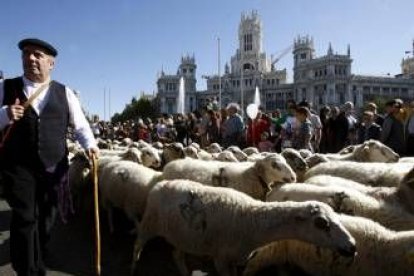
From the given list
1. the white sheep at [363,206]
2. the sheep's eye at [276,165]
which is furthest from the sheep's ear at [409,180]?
the sheep's eye at [276,165]

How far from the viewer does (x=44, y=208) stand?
16.2 ft

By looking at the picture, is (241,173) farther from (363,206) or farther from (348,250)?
(348,250)

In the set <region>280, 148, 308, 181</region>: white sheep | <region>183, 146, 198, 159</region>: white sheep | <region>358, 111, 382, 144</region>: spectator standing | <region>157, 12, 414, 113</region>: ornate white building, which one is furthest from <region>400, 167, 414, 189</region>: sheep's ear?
<region>157, 12, 414, 113</region>: ornate white building

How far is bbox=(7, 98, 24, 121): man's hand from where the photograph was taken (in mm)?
4523

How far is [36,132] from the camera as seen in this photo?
4.77 meters

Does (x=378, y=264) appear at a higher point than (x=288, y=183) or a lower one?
lower

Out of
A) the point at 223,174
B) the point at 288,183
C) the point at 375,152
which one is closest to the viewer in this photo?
the point at 288,183

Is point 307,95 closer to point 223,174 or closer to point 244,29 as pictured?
point 244,29

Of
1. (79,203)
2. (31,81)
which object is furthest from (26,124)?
(79,203)

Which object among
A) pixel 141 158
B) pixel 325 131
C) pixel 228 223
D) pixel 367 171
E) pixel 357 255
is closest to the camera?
pixel 357 255

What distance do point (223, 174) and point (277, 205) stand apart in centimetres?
246

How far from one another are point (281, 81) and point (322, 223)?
14711cm

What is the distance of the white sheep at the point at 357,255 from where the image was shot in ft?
15.5

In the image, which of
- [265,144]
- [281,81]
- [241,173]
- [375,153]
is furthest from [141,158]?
[281,81]
